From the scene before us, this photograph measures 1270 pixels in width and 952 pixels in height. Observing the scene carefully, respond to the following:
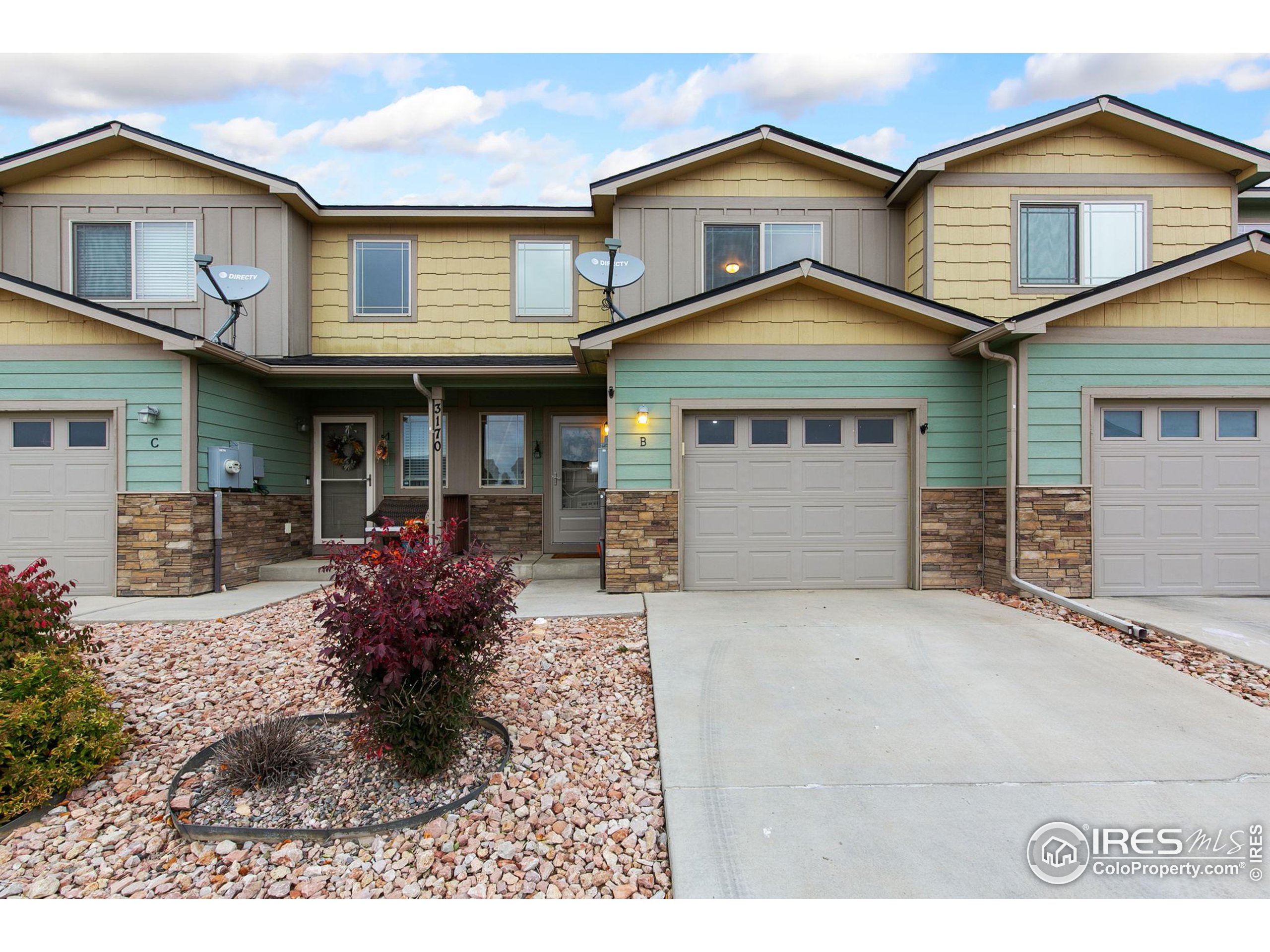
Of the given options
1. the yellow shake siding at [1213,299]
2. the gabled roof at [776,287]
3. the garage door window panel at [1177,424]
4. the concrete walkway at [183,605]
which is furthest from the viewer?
the gabled roof at [776,287]

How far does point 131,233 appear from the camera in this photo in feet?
28.7

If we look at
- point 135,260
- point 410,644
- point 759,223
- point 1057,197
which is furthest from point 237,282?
point 1057,197

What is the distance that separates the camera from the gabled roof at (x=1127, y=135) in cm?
780

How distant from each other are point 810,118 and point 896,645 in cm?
1055

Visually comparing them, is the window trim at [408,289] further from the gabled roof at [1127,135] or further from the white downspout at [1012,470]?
the white downspout at [1012,470]

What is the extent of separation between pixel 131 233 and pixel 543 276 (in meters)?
5.60

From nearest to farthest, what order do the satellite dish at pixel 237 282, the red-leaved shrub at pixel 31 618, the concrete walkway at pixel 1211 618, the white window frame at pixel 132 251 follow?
the red-leaved shrub at pixel 31 618
the concrete walkway at pixel 1211 618
the satellite dish at pixel 237 282
the white window frame at pixel 132 251

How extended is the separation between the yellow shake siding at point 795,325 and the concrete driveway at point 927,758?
10.7 ft

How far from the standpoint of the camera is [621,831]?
8.95ft

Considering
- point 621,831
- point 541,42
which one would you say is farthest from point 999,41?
point 621,831

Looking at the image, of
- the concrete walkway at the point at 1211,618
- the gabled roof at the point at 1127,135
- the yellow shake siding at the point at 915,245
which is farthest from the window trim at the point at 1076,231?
the concrete walkway at the point at 1211,618

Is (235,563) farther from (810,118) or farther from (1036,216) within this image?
(810,118)

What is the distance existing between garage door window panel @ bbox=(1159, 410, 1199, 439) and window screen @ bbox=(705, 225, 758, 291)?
16.3ft

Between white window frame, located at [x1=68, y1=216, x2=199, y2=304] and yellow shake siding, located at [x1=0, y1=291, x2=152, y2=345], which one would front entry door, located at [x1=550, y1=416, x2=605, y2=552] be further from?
white window frame, located at [x1=68, y1=216, x2=199, y2=304]
